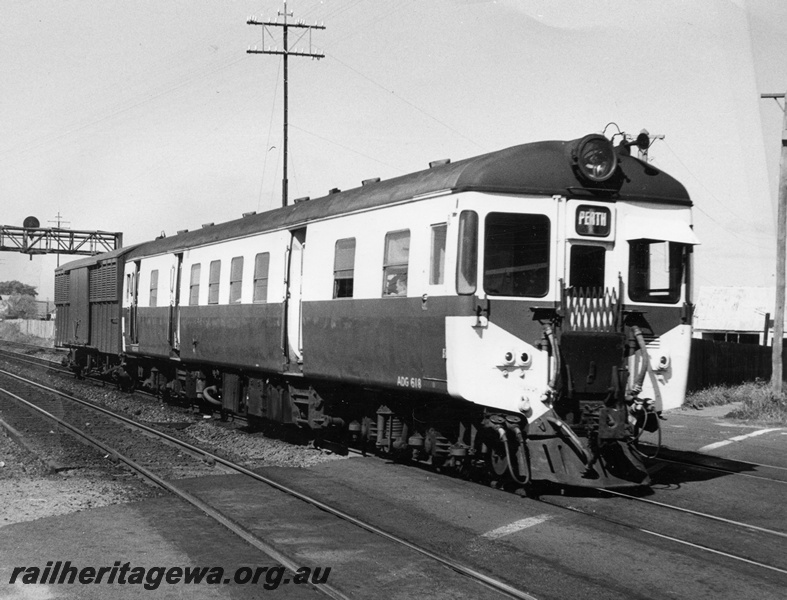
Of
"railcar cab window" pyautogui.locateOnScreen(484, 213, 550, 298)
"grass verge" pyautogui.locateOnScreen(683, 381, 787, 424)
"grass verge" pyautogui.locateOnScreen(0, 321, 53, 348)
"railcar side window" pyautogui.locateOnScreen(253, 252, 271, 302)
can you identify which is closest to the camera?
"railcar cab window" pyautogui.locateOnScreen(484, 213, 550, 298)

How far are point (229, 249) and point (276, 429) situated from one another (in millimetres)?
3233

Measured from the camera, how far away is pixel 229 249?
16.0 metres

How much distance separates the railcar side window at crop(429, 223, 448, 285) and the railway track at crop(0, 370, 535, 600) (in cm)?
263

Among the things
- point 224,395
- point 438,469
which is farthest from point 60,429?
point 438,469

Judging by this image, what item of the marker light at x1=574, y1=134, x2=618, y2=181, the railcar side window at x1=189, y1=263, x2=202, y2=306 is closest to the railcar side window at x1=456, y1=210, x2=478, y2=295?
the marker light at x1=574, y1=134, x2=618, y2=181

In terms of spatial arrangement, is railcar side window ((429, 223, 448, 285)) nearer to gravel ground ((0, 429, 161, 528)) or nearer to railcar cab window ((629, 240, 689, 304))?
railcar cab window ((629, 240, 689, 304))

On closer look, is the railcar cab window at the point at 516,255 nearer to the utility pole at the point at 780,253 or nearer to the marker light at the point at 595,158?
the marker light at the point at 595,158

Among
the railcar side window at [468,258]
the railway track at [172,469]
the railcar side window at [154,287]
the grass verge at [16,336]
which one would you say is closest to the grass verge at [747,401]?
the railway track at [172,469]

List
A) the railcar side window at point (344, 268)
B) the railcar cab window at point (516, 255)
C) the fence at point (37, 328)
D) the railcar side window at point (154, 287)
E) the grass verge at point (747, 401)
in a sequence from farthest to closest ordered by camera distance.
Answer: the fence at point (37, 328), the railcar side window at point (154, 287), the grass verge at point (747, 401), the railcar side window at point (344, 268), the railcar cab window at point (516, 255)

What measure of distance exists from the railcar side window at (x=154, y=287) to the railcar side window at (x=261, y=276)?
19.9 feet

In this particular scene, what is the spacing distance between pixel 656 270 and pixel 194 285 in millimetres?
10098

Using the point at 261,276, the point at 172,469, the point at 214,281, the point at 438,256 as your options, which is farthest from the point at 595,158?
the point at 214,281

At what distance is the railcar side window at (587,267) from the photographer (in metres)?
9.77

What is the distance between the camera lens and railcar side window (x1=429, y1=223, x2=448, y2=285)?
9.76 m
